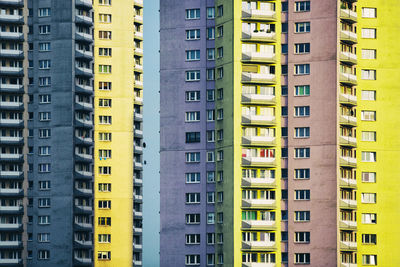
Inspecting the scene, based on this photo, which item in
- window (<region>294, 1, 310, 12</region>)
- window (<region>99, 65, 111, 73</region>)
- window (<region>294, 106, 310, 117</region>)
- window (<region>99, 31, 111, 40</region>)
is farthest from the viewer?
window (<region>99, 31, 111, 40</region>)

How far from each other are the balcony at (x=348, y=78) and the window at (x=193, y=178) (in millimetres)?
22521

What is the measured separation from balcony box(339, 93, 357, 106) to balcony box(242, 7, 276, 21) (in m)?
13.5

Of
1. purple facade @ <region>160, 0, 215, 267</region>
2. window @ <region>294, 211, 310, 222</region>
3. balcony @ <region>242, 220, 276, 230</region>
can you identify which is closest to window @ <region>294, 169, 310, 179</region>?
window @ <region>294, 211, 310, 222</region>

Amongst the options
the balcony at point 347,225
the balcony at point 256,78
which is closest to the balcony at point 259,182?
the balcony at point 347,225

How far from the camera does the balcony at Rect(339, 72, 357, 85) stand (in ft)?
542

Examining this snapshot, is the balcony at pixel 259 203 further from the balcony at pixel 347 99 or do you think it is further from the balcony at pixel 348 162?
the balcony at pixel 347 99

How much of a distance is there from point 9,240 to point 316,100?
178 ft

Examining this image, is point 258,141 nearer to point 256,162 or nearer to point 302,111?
point 256,162

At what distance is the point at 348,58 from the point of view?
166m

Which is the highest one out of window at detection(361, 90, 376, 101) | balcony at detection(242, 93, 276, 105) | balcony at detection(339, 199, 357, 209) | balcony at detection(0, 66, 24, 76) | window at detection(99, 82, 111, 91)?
balcony at detection(0, 66, 24, 76)

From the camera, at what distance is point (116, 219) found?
19375cm

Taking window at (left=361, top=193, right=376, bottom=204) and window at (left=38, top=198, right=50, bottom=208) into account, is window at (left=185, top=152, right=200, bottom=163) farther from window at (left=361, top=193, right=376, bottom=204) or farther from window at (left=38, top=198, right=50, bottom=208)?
window at (left=38, top=198, right=50, bottom=208)

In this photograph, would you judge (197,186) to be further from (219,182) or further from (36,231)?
(36,231)

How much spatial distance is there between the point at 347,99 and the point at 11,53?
53084mm
